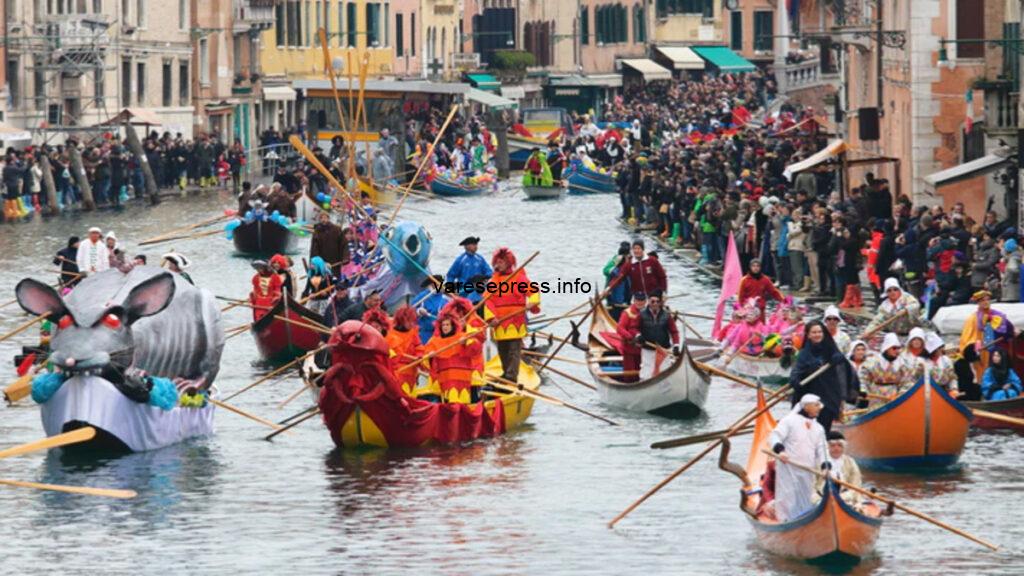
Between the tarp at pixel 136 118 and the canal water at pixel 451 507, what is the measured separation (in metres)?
43.4

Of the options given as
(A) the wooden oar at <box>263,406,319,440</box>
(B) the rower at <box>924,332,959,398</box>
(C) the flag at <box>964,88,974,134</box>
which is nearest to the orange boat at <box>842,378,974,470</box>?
(B) the rower at <box>924,332,959,398</box>

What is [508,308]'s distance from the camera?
35469 mm

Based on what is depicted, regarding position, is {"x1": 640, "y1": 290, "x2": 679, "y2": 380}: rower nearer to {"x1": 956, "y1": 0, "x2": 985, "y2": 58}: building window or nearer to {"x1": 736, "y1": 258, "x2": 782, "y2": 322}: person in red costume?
{"x1": 736, "y1": 258, "x2": 782, "y2": 322}: person in red costume

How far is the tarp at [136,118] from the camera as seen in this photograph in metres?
79.4

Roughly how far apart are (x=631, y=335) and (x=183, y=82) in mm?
63648

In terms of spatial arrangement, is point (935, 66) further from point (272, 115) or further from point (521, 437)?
point (272, 115)

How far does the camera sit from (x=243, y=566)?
25.6 meters

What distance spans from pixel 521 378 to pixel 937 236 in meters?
8.93

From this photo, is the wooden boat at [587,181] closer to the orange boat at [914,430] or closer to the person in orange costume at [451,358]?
the person in orange costume at [451,358]

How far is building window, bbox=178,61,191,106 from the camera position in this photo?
96.1 m

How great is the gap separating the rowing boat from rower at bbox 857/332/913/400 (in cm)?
495

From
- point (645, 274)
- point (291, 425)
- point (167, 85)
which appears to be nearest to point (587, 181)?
point (167, 85)

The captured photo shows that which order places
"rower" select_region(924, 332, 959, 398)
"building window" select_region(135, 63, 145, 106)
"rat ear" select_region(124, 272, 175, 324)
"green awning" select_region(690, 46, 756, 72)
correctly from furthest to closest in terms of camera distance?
1. "green awning" select_region(690, 46, 756, 72)
2. "building window" select_region(135, 63, 145, 106)
3. "rat ear" select_region(124, 272, 175, 324)
4. "rower" select_region(924, 332, 959, 398)

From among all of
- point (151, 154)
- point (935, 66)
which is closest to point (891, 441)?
point (935, 66)
